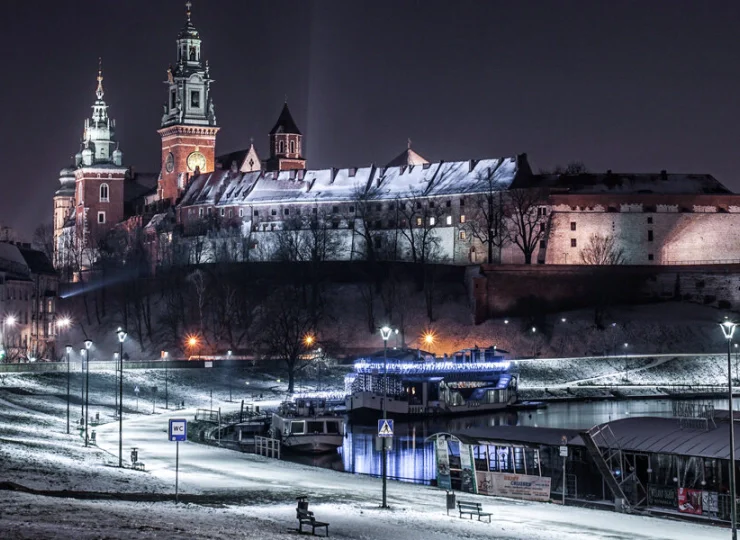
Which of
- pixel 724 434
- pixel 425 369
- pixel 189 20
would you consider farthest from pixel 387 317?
pixel 724 434

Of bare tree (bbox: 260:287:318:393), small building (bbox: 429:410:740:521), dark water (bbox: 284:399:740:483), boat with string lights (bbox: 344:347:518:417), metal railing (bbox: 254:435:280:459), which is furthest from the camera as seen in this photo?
bare tree (bbox: 260:287:318:393)

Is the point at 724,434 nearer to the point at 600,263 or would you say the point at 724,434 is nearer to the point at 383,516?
the point at 383,516

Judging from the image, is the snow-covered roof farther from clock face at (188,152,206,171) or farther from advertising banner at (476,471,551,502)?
advertising banner at (476,471,551,502)

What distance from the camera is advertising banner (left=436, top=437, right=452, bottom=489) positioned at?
2060 inches

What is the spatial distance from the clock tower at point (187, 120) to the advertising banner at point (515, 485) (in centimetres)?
12033

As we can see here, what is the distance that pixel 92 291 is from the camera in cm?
13938

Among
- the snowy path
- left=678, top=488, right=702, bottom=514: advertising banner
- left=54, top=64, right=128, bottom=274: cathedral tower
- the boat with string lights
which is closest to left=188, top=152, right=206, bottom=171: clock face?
left=54, top=64, right=128, bottom=274: cathedral tower

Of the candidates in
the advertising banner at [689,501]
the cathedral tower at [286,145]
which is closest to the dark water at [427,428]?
the advertising banner at [689,501]

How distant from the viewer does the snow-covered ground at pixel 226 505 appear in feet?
111

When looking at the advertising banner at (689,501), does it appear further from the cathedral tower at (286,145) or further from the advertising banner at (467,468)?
the cathedral tower at (286,145)

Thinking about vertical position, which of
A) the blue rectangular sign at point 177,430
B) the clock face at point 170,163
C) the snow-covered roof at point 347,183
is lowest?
the blue rectangular sign at point 177,430

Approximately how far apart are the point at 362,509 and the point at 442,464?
1151 centimetres

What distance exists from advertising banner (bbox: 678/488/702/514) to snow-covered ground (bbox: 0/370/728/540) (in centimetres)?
134

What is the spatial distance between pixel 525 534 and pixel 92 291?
106m
